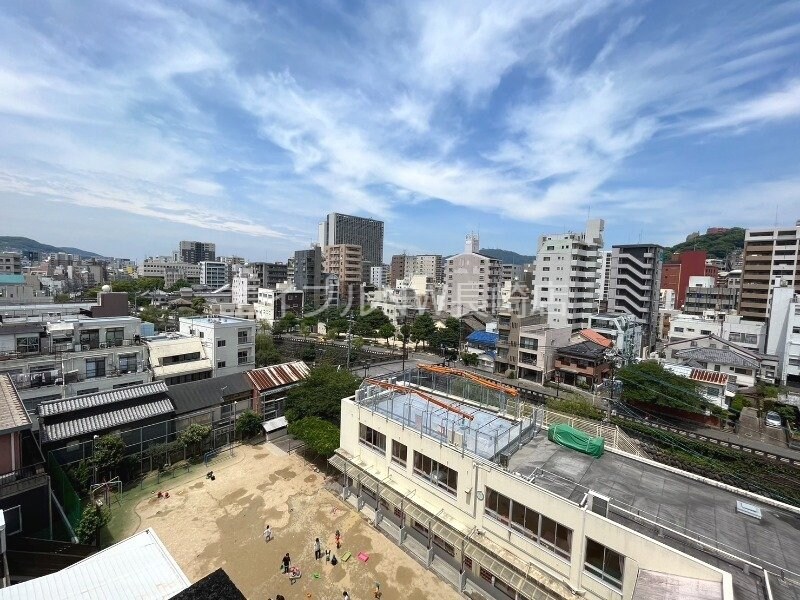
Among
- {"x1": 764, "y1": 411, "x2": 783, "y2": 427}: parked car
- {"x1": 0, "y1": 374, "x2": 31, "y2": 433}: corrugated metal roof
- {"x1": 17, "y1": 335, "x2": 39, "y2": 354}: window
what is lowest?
{"x1": 764, "y1": 411, "x2": 783, "y2": 427}: parked car

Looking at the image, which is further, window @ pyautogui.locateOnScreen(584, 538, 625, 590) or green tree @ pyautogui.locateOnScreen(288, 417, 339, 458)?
green tree @ pyautogui.locateOnScreen(288, 417, 339, 458)

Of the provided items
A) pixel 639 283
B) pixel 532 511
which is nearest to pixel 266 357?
pixel 532 511

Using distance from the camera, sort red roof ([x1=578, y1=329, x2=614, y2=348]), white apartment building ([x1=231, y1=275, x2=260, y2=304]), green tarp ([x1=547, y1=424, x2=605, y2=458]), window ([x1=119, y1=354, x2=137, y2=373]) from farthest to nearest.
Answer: white apartment building ([x1=231, y1=275, x2=260, y2=304]) → red roof ([x1=578, y1=329, x2=614, y2=348]) → window ([x1=119, y1=354, x2=137, y2=373]) → green tarp ([x1=547, y1=424, x2=605, y2=458])

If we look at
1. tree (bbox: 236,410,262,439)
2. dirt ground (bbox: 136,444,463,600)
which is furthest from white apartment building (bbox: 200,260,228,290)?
dirt ground (bbox: 136,444,463,600)

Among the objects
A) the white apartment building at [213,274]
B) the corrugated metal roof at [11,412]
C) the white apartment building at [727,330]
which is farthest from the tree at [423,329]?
the white apartment building at [213,274]

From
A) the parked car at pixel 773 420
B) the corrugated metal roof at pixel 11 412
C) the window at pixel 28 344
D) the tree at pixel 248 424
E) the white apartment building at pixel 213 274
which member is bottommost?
the parked car at pixel 773 420

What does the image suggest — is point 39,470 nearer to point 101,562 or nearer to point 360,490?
point 101,562

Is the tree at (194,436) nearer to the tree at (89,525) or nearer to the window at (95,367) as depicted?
the tree at (89,525)

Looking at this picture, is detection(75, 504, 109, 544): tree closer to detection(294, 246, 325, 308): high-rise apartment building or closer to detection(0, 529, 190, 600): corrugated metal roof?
detection(0, 529, 190, 600): corrugated metal roof
